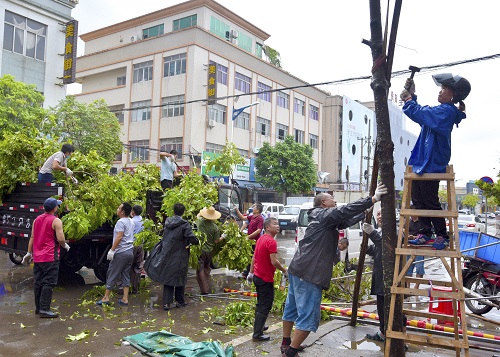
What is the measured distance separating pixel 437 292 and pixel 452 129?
1703mm

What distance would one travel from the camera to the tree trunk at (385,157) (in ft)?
14.6

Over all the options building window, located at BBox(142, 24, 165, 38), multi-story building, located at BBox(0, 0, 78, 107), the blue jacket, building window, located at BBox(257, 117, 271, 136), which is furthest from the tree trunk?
building window, located at BBox(142, 24, 165, 38)

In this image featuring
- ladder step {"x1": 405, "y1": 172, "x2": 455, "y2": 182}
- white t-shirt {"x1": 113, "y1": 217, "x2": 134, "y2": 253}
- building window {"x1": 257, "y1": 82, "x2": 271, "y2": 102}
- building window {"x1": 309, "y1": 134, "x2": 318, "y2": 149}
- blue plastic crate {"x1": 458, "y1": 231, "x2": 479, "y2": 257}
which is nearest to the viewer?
ladder step {"x1": 405, "y1": 172, "x2": 455, "y2": 182}

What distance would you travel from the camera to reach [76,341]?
595cm

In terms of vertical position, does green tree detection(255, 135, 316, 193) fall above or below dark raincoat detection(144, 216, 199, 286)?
above

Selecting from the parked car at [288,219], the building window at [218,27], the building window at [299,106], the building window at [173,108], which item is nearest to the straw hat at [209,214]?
the parked car at [288,219]

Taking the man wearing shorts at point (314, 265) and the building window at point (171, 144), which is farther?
the building window at point (171, 144)

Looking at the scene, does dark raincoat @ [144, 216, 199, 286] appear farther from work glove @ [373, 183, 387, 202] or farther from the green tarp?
work glove @ [373, 183, 387, 202]

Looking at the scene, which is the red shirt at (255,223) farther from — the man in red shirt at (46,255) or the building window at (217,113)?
the building window at (217,113)

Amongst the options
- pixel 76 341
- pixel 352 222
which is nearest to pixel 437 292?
pixel 352 222

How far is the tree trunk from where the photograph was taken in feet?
14.6

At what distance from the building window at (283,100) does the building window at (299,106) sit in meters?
1.31

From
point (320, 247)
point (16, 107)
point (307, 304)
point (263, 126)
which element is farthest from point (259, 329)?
point (263, 126)

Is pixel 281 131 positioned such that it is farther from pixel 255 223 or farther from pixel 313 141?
pixel 255 223
